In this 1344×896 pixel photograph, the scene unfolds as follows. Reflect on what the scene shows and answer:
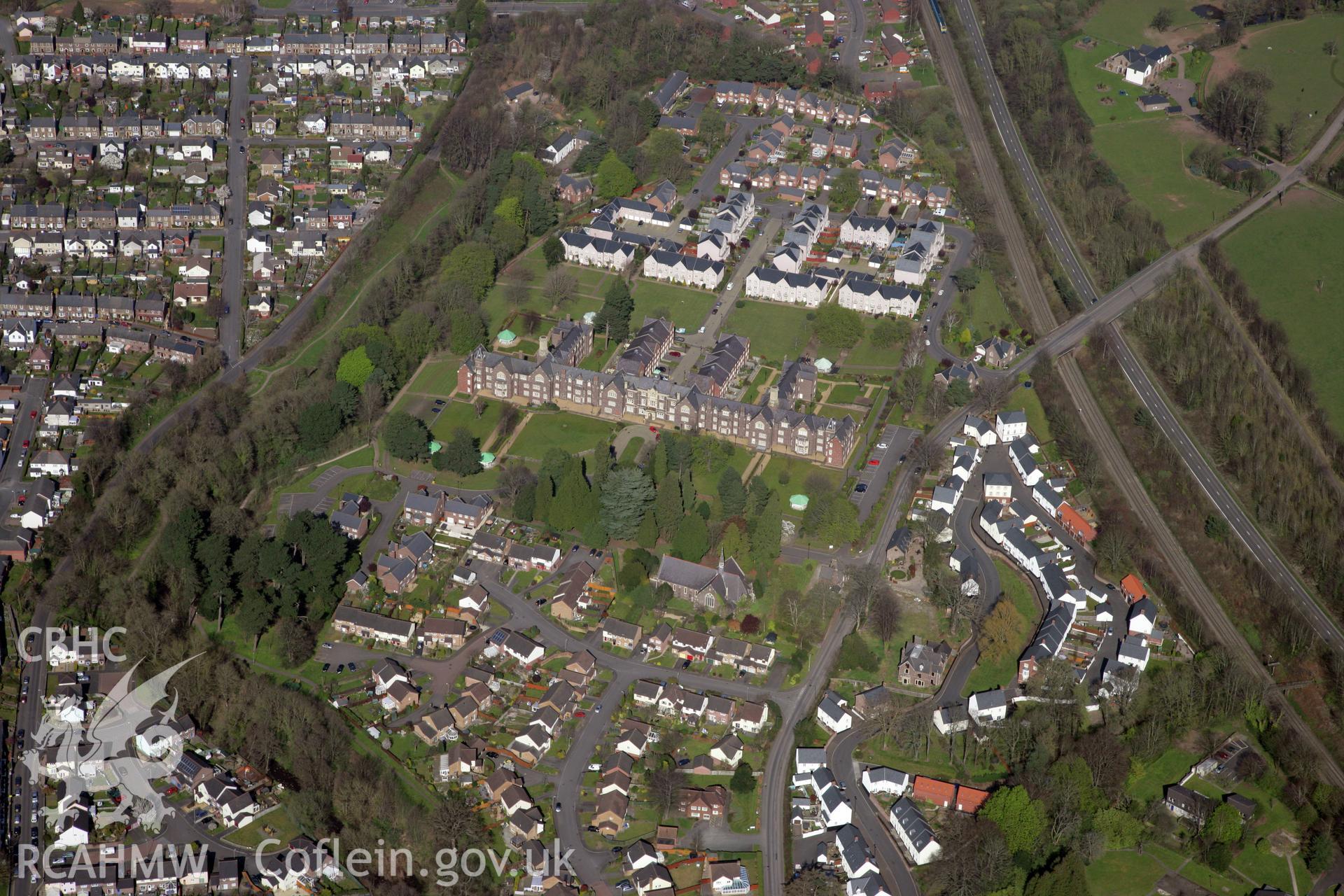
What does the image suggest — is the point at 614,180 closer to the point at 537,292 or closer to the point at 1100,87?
the point at 537,292

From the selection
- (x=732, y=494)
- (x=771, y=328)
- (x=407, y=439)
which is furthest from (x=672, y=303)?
(x=407, y=439)

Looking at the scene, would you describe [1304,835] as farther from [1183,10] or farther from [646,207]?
[1183,10]

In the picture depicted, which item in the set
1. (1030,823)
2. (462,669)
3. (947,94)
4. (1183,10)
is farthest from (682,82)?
(1030,823)

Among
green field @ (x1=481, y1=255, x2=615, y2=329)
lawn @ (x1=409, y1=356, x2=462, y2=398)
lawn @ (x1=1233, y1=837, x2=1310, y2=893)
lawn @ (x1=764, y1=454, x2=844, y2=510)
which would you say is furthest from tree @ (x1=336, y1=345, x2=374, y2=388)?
lawn @ (x1=1233, y1=837, x2=1310, y2=893)

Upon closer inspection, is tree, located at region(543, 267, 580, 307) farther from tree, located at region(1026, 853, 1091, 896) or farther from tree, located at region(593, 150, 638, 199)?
tree, located at region(1026, 853, 1091, 896)

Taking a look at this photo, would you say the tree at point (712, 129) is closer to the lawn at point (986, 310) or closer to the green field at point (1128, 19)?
the lawn at point (986, 310)

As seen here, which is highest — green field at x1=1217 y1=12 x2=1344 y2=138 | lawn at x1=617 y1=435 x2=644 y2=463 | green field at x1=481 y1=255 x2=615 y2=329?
green field at x1=1217 y1=12 x2=1344 y2=138
